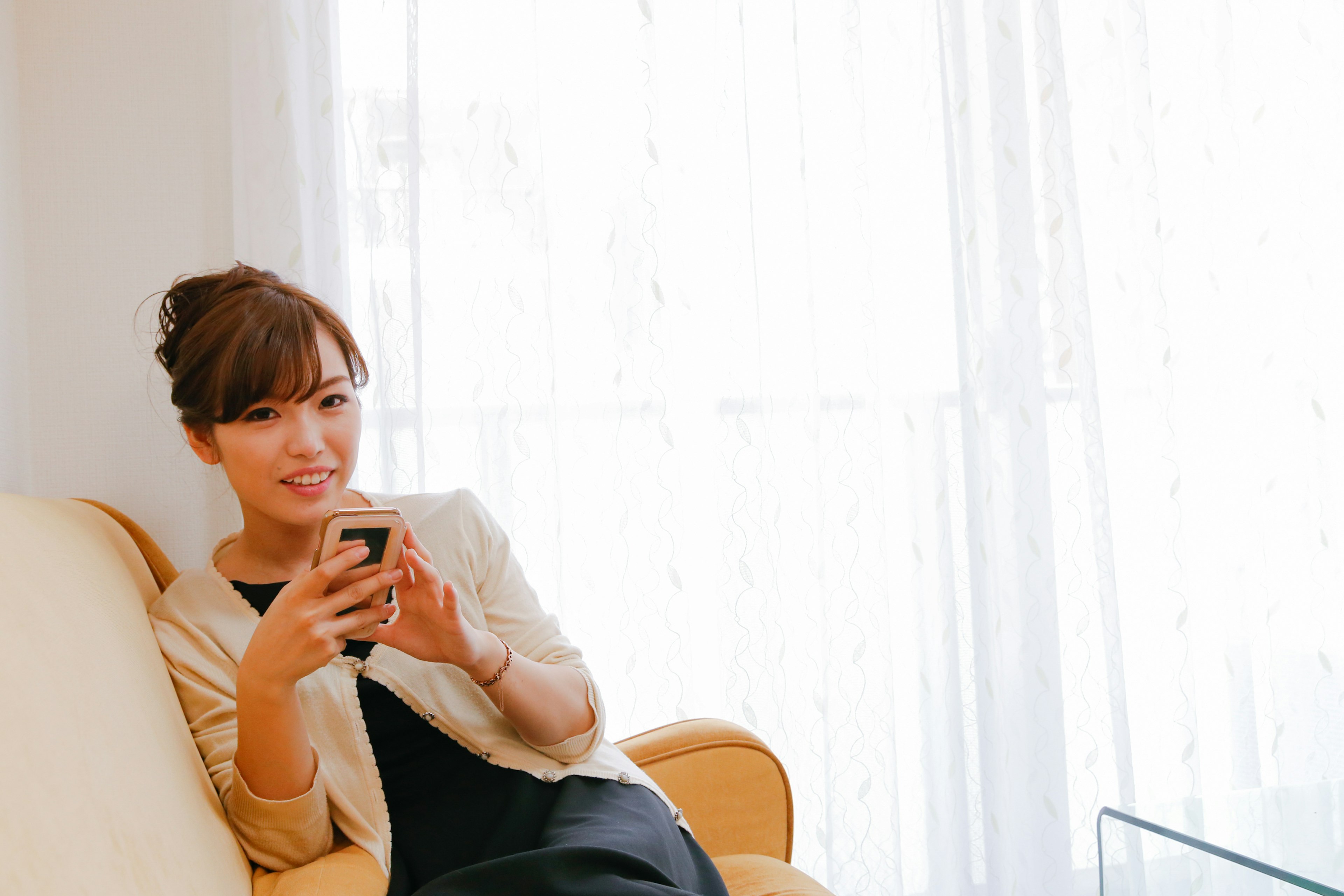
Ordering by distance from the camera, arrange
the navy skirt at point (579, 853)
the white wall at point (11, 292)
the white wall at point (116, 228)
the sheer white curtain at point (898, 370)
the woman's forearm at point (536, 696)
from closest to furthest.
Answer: the navy skirt at point (579, 853)
the woman's forearm at point (536, 696)
the white wall at point (11, 292)
the white wall at point (116, 228)
the sheer white curtain at point (898, 370)

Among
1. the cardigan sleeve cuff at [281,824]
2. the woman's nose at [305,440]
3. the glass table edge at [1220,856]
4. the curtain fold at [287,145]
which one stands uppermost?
the curtain fold at [287,145]

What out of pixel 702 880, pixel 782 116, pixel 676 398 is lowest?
pixel 702 880

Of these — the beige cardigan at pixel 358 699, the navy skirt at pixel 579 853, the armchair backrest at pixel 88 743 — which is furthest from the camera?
the beige cardigan at pixel 358 699

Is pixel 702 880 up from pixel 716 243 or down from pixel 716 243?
down

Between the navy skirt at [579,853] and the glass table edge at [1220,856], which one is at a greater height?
the navy skirt at [579,853]

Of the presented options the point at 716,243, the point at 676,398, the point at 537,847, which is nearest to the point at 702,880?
the point at 537,847

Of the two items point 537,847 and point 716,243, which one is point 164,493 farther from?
point 716,243

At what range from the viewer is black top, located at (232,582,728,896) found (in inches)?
38.5

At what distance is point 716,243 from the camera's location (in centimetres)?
168

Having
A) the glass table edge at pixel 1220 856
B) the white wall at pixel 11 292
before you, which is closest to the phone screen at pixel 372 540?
the white wall at pixel 11 292

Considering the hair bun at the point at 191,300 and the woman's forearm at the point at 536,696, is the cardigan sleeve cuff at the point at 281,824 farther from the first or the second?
the hair bun at the point at 191,300

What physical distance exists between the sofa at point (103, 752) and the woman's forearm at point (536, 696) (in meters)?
0.22

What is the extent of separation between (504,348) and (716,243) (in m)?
0.46

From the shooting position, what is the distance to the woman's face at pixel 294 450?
1047mm
